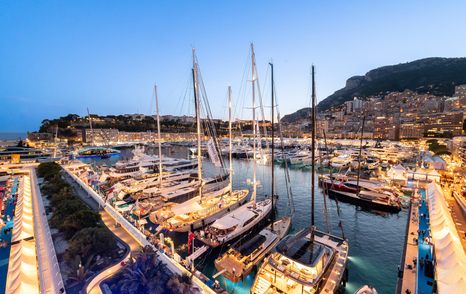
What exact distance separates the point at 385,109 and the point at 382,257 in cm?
14233

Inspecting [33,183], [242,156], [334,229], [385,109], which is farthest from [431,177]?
[385,109]

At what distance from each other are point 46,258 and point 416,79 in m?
211

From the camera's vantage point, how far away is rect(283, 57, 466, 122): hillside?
13288cm

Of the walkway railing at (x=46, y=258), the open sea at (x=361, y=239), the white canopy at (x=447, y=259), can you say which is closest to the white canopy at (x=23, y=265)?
the walkway railing at (x=46, y=258)

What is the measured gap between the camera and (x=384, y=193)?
21.1 m

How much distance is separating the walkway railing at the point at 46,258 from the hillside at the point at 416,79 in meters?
179

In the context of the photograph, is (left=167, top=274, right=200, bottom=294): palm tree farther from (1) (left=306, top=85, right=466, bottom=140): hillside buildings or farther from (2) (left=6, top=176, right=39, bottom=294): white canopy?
(1) (left=306, top=85, right=466, bottom=140): hillside buildings

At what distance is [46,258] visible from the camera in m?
10.1

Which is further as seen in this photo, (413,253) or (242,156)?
(242,156)

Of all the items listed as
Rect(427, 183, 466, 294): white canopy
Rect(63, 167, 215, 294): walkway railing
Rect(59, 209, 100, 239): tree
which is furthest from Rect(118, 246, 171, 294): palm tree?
Rect(427, 183, 466, 294): white canopy

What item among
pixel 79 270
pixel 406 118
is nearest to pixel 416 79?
pixel 406 118

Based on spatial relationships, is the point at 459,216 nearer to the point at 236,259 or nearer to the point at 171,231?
the point at 236,259

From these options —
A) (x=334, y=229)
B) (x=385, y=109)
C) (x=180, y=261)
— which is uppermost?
(x=385, y=109)

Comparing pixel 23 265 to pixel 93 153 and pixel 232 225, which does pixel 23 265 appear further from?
pixel 93 153
